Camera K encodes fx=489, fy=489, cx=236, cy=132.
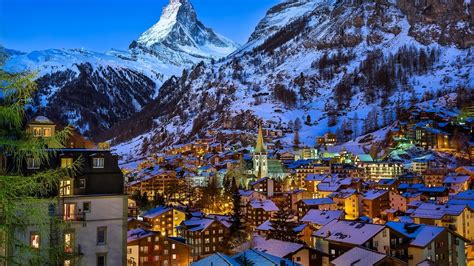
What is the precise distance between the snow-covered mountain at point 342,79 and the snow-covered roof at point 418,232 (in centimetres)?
9481

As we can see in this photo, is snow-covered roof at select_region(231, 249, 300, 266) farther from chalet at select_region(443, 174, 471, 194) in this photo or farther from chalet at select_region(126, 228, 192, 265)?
chalet at select_region(443, 174, 471, 194)

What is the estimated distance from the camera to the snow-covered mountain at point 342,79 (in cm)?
14200

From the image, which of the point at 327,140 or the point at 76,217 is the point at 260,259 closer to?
the point at 76,217

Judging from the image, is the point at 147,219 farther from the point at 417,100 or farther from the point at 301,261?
the point at 417,100

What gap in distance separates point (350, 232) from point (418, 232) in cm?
494

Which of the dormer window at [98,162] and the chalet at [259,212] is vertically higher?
the dormer window at [98,162]

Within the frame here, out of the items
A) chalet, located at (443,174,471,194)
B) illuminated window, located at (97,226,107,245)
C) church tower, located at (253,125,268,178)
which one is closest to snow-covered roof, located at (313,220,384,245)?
illuminated window, located at (97,226,107,245)

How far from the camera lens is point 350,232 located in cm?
3238

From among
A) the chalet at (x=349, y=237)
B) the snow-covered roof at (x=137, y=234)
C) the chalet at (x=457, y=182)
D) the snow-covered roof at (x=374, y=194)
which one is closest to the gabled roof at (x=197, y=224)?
A: the snow-covered roof at (x=137, y=234)

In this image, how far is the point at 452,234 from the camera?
112 ft

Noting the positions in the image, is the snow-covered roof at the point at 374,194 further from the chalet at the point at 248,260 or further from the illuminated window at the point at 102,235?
the illuminated window at the point at 102,235

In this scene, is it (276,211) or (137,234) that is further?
(276,211)

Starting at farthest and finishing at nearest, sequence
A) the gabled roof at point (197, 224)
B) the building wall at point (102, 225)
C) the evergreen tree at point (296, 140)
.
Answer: the evergreen tree at point (296, 140) < the gabled roof at point (197, 224) < the building wall at point (102, 225)

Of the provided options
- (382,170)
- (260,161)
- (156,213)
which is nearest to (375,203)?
(156,213)
